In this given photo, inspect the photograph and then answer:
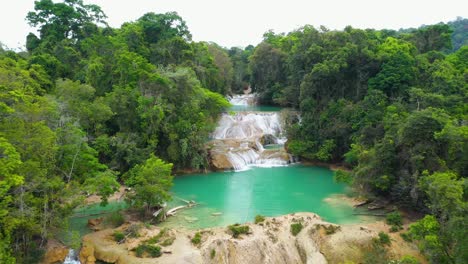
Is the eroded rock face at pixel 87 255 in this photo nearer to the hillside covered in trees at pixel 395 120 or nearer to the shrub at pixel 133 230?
the shrub at pixel 133 230

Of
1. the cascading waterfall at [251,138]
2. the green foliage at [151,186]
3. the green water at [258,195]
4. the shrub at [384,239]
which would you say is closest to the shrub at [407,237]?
the shrub at [384,239]

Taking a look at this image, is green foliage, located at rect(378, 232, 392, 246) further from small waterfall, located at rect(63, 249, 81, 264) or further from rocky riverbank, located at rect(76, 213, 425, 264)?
small waterfall, located at rect(63, 249, 81, 264)

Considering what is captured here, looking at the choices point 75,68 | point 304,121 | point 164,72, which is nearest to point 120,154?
point 164,72

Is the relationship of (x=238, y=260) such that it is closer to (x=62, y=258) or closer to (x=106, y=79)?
(x=62, y=258)

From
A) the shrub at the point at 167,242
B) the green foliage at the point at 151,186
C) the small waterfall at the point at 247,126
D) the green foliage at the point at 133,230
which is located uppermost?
the small waterfall at the point at 247,126

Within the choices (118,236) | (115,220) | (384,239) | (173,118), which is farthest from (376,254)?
(173,118)

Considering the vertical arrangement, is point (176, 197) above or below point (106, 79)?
below
